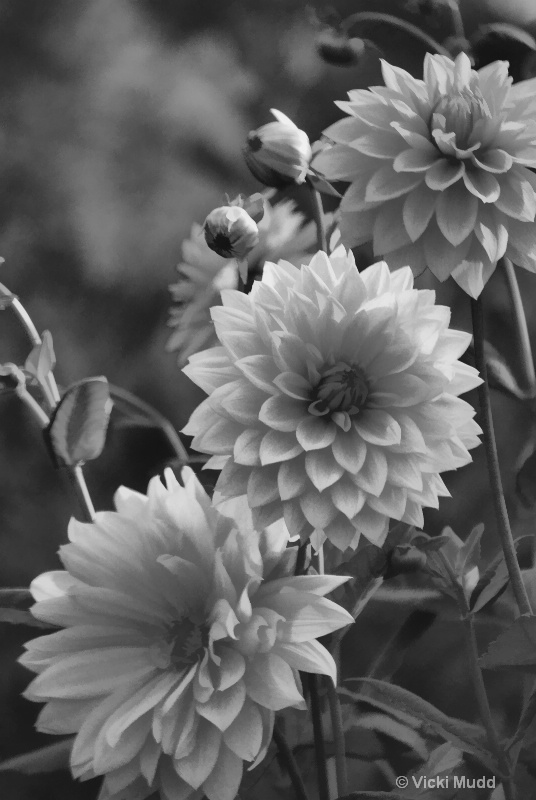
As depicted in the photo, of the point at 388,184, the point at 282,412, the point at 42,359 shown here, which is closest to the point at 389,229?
the point at 388,184

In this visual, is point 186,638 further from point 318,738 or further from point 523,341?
point 523,341

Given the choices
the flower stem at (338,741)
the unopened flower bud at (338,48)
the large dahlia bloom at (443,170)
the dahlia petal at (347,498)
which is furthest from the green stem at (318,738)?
the unopened flower bud at (338,48)

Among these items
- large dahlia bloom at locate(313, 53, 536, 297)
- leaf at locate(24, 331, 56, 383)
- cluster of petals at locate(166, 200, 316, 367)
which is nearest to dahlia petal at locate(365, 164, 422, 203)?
large dahlia bloom at locate(313, 53, 536, 297)

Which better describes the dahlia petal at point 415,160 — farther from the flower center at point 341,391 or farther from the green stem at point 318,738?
the green stem at point 318,738

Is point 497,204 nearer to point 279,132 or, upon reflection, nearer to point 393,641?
point 279,132

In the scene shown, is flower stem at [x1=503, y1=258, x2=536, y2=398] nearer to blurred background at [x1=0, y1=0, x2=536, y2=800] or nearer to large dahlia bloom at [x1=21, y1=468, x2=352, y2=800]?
blurred background at [x1=0, y1=0, x2=536, y2=800]
